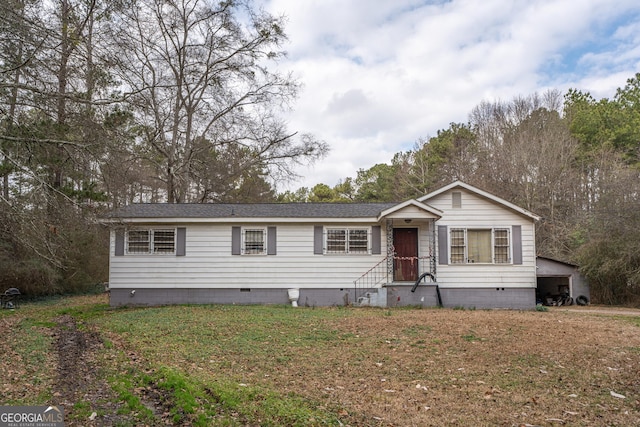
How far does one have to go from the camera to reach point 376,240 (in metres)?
16.4

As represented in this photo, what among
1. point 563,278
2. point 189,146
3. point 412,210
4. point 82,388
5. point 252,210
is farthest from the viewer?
point 189,146

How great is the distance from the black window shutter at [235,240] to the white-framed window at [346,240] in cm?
285

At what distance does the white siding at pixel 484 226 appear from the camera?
16.2 metres

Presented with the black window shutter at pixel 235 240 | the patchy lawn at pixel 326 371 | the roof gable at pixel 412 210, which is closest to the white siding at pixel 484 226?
the roof gable at pixel 412 210

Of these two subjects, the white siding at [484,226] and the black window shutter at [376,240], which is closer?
the white siding at [484,226]

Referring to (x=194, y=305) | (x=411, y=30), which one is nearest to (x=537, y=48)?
(x=411, y=30)

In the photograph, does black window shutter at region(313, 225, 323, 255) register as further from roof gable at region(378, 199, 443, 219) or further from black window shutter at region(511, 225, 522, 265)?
black window shutter at region(511, 225, 522, 265)

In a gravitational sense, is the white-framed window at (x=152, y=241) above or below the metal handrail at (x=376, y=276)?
above

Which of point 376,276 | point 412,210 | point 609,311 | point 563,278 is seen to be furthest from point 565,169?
point 376,276

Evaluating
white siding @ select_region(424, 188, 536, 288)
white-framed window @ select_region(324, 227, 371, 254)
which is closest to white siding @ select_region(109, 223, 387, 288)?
white-framed window @ select_region(324, 227, 371, 254)

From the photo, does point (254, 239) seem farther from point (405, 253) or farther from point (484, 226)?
point (484, 226)

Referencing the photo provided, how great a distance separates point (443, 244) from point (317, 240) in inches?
162

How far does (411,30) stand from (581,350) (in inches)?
444

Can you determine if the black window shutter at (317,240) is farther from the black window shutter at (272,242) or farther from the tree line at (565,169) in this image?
the tree line at (565,169)
